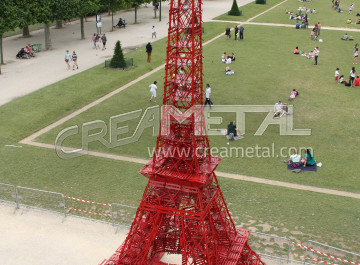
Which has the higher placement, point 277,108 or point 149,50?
point 149,50

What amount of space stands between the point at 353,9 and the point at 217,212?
67142 millimetres

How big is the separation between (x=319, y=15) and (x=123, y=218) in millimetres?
58396

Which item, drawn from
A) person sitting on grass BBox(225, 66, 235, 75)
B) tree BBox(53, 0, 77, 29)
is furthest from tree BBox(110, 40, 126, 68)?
person sitting on grass BBox(225, 66, 235, 75)

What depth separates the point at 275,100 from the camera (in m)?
34.7

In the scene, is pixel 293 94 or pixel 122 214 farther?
pixel 293 94

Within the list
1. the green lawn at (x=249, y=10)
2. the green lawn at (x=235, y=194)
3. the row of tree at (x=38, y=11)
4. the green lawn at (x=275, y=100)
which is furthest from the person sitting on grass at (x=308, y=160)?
the green lawn at (x=249, y=10)

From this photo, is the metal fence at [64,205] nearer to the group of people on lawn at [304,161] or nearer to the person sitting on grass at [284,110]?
the group of people on lawn at [304,161]

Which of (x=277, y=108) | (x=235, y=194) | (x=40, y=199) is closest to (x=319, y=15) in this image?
(x=277, y=108)

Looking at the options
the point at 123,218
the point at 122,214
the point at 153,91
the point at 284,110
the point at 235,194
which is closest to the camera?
the point at 123,218

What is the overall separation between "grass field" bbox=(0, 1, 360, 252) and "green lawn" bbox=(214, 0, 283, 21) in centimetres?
1943

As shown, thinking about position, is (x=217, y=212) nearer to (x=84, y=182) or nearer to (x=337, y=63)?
(x=84, y=182)

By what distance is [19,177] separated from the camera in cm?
2384

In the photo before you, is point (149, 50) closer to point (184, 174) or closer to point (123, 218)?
point (123, 218)

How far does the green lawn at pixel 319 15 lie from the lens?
6452 centimetres
